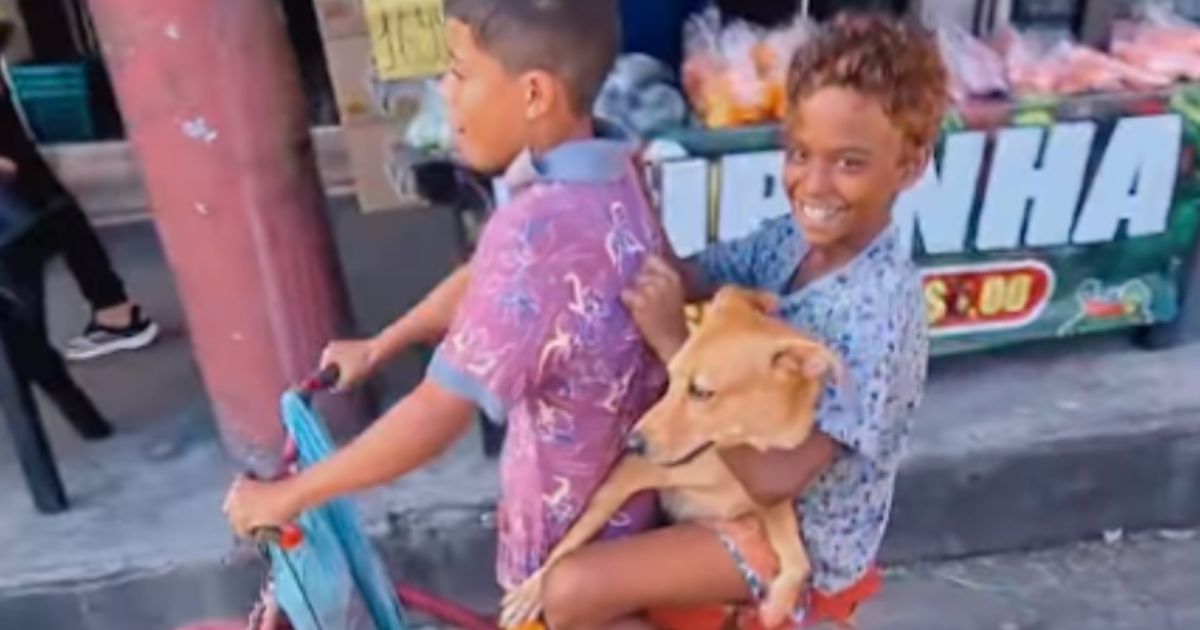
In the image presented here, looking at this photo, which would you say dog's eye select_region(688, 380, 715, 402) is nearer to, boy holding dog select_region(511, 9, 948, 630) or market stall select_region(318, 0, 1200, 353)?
boy holding dog select_region(511, 9, 948, 630)

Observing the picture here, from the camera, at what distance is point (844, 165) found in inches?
67.9

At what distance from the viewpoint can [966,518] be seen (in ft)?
11.3

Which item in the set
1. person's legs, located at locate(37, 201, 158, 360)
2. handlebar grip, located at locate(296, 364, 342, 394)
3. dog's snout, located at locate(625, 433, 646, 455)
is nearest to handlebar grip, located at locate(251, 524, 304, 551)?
handlebar grip, located at locate(296, 364, 342, 394)

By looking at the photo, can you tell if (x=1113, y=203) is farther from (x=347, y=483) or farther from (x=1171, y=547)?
(x=347, y=483)

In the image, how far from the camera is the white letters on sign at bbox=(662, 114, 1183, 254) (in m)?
3.29

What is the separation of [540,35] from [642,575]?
69cm

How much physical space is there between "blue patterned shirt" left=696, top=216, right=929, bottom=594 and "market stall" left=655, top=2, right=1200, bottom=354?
1.33 m

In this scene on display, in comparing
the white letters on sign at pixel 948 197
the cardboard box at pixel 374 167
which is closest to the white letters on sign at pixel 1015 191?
the white letters on sign at pixel 948 197

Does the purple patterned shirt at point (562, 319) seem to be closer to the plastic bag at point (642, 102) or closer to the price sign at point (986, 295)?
the plastic bag at point (642, 102)

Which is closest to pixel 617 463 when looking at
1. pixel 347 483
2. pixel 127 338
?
pixel 347 483

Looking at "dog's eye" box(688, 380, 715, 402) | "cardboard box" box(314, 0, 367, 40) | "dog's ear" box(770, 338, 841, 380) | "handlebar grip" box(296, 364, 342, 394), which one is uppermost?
"cardboard box" box(314, 0, 367, 40)

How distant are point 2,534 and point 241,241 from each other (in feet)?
2.88

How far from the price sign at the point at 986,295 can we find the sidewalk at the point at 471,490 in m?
0.19

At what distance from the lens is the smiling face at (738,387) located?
1649mm
